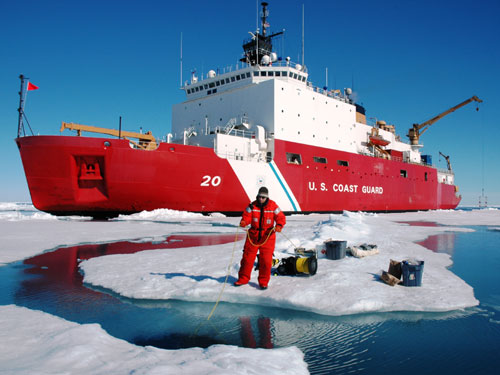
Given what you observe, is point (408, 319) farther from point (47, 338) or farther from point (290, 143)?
point (290, 143)

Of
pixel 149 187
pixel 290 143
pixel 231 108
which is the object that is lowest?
pixel 149 187

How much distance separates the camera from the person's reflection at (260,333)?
9.07 feet

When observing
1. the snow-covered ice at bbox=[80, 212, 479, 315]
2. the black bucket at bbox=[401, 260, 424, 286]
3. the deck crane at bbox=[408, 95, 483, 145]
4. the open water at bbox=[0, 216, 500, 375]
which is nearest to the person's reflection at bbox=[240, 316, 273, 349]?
the open water at bbox=[0, 216, 500, 375]

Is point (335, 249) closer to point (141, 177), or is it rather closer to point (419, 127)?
point (141, 177)

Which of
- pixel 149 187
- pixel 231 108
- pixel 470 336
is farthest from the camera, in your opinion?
pixel 231 108

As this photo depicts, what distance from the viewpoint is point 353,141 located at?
2102 cm

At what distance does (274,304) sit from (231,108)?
15.8 metres

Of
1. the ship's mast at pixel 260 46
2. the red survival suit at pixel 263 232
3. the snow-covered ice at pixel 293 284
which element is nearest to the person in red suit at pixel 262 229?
the red survival suit at pixel 263 232

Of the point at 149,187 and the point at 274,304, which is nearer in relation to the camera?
the point at 274,304

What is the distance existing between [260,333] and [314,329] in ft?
1.67

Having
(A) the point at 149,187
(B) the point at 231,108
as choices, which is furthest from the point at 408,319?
(B) the point at 231,108

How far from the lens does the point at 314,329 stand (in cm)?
315

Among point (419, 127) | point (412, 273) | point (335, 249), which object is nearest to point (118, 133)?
point (335, 249)

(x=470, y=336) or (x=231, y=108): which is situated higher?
(x=231, y=108)
